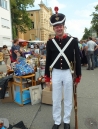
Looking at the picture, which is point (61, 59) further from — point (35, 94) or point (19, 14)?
point (19, 14)

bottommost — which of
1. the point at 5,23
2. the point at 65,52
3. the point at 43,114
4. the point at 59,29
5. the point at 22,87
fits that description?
the point at 43,114

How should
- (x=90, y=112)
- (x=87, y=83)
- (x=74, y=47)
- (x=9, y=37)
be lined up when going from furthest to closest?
(x=9, y=37), (x=87, y=83), (x=90, y=112), (x=74, y=47)

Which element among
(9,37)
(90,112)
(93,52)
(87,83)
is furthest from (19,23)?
(90,112)

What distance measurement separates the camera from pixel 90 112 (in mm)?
3773

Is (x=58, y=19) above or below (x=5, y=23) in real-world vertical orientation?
below

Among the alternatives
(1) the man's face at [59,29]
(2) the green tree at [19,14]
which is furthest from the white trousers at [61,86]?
(2) the green tree at [19,14]

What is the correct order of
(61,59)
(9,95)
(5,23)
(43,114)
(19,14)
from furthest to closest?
(19,14) → (5,23) → (9,95) → (43,114) → (61,59)

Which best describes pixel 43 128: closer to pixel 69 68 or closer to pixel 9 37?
pixel 69 68

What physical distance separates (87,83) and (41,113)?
2.96 meters

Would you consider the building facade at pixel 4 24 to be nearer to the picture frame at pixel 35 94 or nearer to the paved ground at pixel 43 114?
the picture frame at pixel 35 94

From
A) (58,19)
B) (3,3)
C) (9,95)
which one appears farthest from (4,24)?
(58,19)

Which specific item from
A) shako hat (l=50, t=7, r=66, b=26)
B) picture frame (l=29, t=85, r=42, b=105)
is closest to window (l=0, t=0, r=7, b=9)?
picture frame (l=29, t=85, r=42, b=105)

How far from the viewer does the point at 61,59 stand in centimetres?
279

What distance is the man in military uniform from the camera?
8.91 feet
